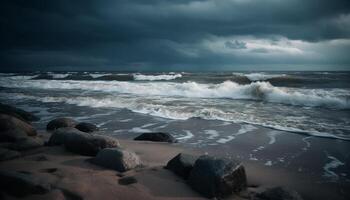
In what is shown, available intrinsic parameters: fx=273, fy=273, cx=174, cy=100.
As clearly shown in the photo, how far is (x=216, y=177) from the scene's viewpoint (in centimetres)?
362

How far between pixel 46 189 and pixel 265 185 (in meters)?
3.09

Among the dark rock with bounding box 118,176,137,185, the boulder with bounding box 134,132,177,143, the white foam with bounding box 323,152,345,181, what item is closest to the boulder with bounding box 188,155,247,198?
the dark rock with bounding box 118,176,137,185

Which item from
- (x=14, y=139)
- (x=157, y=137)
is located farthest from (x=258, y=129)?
(x=14, y=139)

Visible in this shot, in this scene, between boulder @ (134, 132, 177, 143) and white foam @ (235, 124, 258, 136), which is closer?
boulder @ (134, 132, 177, 143)

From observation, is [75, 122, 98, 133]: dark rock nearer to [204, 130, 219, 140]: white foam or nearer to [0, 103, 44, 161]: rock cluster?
[0, 103, 44, 161]: rock cluster

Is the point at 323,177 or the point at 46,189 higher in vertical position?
the point at 46,189

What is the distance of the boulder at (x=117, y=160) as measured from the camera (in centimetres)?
429

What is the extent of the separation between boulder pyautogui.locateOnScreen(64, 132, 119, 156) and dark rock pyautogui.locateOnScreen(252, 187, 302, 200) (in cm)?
273

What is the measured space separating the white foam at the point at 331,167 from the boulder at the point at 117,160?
3.23 m

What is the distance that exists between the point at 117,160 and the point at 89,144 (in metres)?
0.97

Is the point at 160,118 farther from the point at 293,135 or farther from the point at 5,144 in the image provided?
the point at 5,144

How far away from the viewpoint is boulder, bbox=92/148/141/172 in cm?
429

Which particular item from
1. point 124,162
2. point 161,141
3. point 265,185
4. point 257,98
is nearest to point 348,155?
point 265,185

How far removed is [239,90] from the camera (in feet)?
59.1
